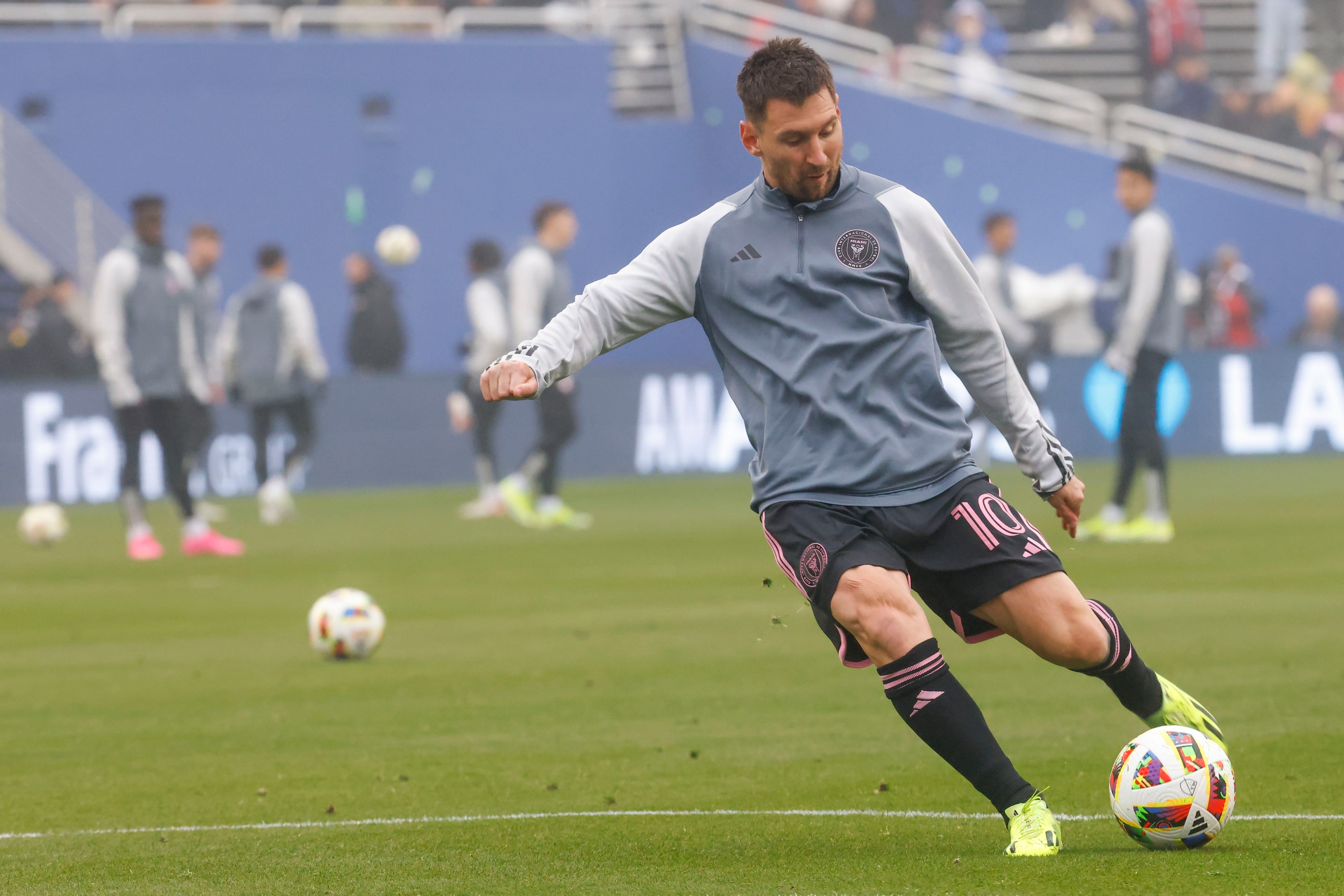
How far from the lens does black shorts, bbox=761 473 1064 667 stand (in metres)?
4.96

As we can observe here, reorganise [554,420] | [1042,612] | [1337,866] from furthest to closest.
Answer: [554,420]
[1042,612]
[1337,866]

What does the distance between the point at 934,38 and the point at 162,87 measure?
37.7 feet

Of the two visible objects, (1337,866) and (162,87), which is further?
(162,87)

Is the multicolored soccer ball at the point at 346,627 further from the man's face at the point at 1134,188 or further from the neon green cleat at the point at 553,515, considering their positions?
the neon green cleat at the point at 553,515

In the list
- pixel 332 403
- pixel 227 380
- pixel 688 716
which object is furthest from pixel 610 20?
pixel 688 716

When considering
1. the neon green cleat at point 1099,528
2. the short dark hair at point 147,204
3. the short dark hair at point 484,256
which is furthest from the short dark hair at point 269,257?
the neon green cleat at point 1099,528

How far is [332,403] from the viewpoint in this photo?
2269cm

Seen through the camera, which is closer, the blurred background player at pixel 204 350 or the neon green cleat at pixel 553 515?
the blurred background player at pixel 204 350

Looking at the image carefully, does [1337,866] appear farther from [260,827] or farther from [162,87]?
[162,87]

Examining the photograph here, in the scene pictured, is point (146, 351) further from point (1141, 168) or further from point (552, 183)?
point (552, 183)

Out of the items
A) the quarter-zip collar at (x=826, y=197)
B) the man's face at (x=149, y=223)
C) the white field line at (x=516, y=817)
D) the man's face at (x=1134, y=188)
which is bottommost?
the white field line at (x=516, y=817)

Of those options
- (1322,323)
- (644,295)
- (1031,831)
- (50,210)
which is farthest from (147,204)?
(1322,323)

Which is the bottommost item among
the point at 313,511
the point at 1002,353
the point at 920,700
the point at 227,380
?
the point at 313,511

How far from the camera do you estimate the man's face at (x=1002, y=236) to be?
1862cm
